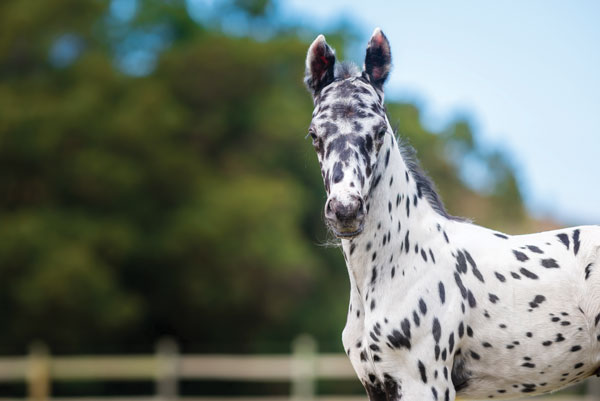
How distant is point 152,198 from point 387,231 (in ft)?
60.9

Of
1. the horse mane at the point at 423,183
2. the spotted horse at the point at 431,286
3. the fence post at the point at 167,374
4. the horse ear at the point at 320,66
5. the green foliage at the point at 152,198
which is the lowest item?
the spotted horse at the point at 431,286

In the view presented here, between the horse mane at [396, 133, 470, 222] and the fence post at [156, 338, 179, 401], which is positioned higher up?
the fence post at [156, 338, 179, 401]

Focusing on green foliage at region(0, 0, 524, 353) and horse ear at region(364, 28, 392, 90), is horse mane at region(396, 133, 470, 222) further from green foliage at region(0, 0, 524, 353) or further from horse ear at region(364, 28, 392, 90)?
green foliage at region(0, 0, 524, 353)

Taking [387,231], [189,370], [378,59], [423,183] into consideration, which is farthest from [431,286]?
[189,370]

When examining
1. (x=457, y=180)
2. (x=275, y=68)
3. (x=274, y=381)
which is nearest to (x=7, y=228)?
(x=274, y=381)

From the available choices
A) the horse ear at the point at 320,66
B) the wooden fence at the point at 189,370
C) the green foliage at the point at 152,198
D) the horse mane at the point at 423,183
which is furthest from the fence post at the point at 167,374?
the horse ear at the point at 320,66

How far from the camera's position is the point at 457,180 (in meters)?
27.4

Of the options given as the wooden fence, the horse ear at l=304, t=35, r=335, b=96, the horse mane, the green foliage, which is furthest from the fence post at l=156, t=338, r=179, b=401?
the horse ear at l=304, t=35, r=335, b=96

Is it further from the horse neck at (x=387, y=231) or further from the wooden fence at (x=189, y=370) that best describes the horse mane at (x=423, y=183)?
the wooden fence at (x=189, y=370)

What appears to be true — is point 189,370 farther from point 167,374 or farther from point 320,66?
point 320,66

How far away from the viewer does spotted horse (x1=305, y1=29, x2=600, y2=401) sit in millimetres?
3350

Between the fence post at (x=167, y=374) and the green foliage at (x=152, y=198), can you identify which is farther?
the green foliage at (x=152, y=198)

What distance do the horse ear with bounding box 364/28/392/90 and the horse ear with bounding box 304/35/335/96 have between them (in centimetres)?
18

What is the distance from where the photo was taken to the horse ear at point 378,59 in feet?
12.0
